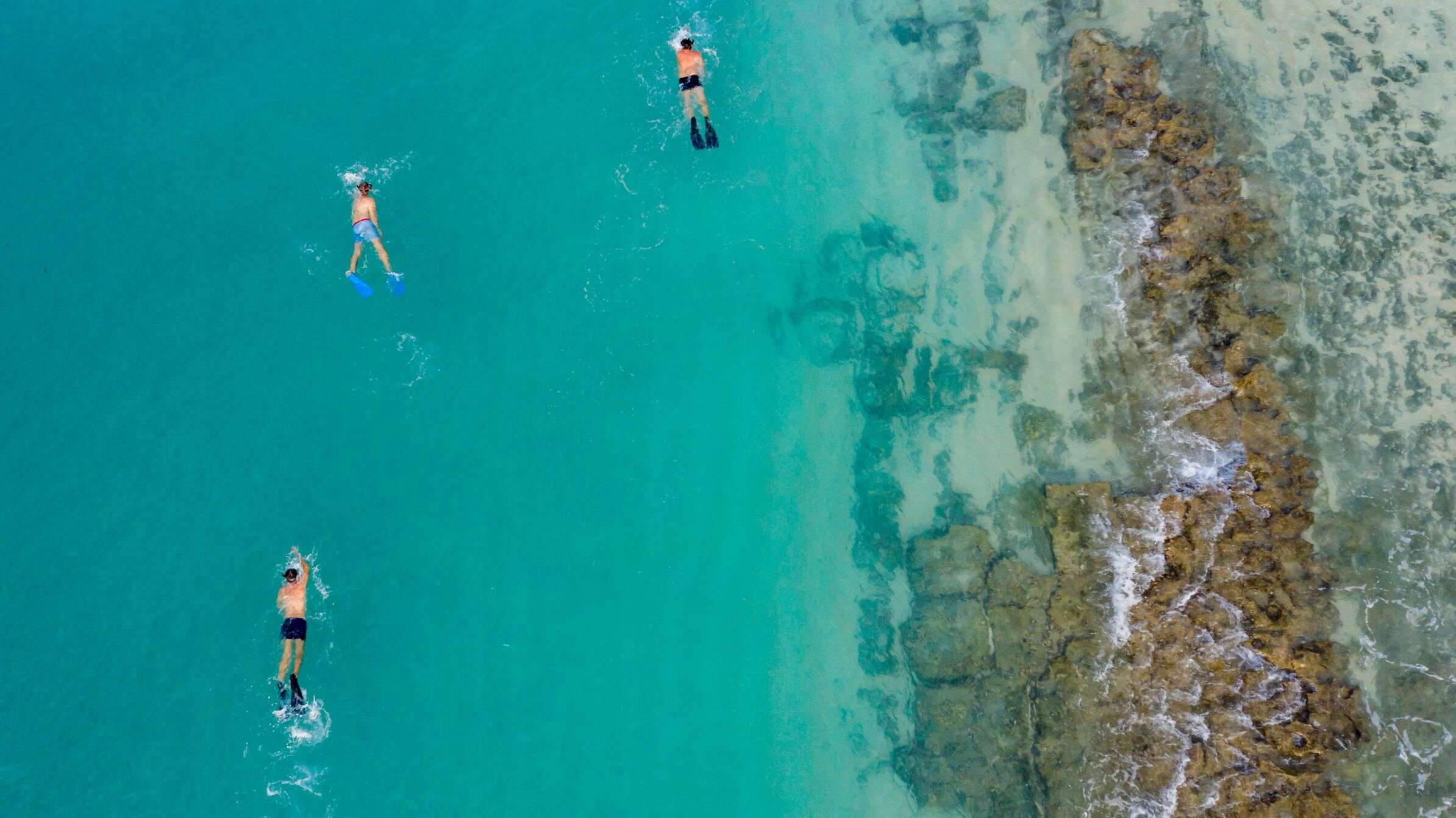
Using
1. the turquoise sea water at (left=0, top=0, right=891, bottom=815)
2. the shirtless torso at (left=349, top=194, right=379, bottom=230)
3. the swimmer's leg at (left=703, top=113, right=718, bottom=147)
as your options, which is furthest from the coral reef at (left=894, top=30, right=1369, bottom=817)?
the shirtless torso at (left=349, top=194, right=379, bottom=230)

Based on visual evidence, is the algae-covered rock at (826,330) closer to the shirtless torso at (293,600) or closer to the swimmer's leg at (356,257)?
the swimmer's leg at (356,257)

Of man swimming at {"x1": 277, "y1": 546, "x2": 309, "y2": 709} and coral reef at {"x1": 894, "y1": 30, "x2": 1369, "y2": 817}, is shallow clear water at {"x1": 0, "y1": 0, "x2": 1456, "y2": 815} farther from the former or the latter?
man swimming at {"x1": 277, "y1": 546, "x2": 309, "y2": 709}

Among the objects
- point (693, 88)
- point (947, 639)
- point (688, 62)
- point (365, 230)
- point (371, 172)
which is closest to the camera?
point (947, 639)

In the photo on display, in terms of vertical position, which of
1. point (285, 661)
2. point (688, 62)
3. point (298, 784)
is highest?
point (688, 62)

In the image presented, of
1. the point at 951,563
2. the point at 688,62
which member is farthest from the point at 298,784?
the point at 688,62

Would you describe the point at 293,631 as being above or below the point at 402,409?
below

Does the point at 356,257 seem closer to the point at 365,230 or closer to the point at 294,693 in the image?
the point at 365,230

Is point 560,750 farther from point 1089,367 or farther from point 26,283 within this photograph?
point 26,283
